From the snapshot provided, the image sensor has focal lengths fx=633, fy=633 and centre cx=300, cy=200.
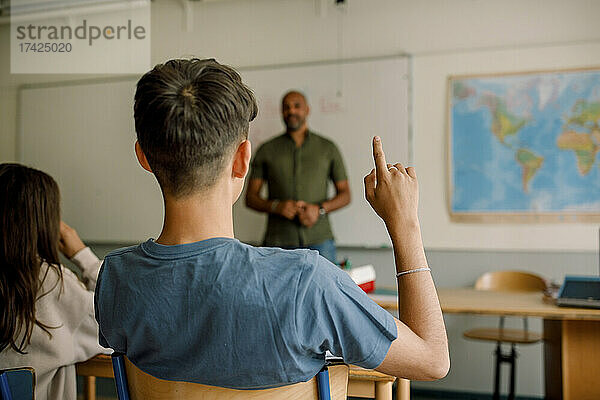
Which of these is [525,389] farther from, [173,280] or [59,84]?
[59,84]

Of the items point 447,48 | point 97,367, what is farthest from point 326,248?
point 97,367

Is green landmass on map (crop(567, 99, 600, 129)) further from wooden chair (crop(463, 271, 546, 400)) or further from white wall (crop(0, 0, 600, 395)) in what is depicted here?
wooden chair (crop(463, 271, 546, 400))

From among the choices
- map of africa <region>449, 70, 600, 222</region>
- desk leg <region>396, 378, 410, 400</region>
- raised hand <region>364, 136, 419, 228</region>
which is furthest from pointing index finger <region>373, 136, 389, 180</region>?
map of africa <region>449, 70, 600, 222</region>

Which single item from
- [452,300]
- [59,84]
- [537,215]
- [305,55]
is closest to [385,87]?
[305,55]

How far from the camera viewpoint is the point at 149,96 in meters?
0.95

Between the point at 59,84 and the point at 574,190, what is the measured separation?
3.94m

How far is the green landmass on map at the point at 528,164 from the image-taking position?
3.88 m

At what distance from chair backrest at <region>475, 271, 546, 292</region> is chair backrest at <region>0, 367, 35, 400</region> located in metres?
2.73

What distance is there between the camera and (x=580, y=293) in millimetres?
2572

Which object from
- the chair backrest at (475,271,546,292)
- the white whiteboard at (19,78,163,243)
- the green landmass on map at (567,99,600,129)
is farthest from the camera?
the white whiteboard at (19,78,163,243)

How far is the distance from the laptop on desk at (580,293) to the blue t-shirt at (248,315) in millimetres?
1881

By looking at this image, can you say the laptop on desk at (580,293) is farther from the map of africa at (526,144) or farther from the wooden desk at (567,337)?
the map of africa at (526,144)

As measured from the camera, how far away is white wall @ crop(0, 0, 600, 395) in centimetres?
387

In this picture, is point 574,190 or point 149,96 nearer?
point 149,96
